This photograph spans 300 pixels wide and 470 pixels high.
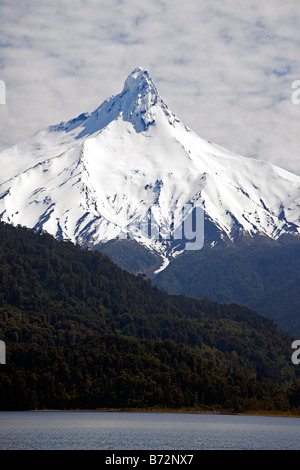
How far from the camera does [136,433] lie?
146875mm

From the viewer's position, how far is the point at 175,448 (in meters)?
128

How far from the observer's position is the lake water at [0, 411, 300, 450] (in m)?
129

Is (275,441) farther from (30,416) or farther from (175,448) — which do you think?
(30,416)

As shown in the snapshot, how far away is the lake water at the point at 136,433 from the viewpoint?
129375 millimetres

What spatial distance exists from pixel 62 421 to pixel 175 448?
4807 centimetres
